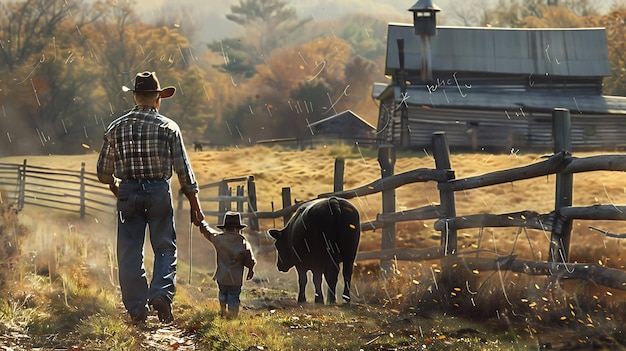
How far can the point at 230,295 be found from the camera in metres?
7.88

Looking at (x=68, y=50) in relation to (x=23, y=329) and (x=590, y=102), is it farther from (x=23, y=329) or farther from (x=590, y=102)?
(x=23, y=329)

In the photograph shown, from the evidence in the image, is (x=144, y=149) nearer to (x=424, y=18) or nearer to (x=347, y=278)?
(x=347, y=278)

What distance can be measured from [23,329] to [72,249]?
Answer: 3.34 meters

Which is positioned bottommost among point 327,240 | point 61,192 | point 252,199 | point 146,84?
point 61,192

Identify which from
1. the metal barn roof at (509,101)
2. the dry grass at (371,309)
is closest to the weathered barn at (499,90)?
the metal barn roof at (509,101)

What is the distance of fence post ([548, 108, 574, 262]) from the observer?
311 inches

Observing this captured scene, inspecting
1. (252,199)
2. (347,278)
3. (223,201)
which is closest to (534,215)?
(347,278)

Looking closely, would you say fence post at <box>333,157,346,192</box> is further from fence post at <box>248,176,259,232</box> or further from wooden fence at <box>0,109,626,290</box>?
fence post at <box>248,176,259,232</box>

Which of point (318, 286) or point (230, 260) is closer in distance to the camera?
point (230, 260)

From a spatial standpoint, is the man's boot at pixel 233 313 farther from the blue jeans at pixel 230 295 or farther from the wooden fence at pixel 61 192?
the wooden fence at pixel 61 192

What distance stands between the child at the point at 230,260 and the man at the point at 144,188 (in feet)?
2.16

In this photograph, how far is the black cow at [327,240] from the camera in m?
9.45

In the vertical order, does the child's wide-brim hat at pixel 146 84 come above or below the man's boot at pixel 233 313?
above

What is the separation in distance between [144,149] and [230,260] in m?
1.47
